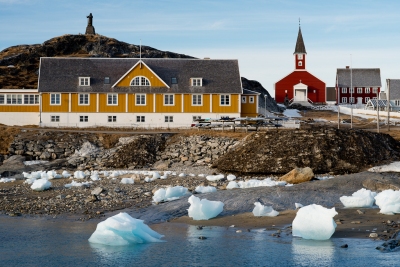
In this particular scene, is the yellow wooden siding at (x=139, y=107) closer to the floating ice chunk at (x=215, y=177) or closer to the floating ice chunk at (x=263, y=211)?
the floating ice chunk at (x=215, y=177)

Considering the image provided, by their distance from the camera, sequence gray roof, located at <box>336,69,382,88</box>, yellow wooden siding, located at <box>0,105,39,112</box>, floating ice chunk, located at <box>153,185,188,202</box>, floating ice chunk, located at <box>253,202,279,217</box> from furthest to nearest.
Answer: gray roof, located at <box>336,69,382,88</box> < yellow wooden siding, located at <box>0,105,39,112</box> < floating ice chunk, located at <box>153,185,188,202</box> < floating ice chunk, located at <box>253,202,279,217</box>

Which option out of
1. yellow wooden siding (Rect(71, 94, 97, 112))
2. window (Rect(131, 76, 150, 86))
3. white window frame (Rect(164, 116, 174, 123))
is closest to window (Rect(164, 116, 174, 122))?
white window frame (Rect(164, 116, 174, 123))

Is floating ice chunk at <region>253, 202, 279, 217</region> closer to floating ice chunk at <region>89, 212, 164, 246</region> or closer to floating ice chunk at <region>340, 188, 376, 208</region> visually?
floating ice chunk at <region>340, 188, 376, 208</region>

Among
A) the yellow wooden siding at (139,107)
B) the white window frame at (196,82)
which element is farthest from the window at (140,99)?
the white window frame at (196,82)

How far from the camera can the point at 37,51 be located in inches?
3583

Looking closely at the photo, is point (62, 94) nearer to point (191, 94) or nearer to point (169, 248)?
point (191, 94)

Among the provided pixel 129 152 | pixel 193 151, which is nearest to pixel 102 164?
pixel 129 152

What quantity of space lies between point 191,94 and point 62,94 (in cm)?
1119

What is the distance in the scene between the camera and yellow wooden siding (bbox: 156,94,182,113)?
50.1m

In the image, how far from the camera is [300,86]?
3406 inches

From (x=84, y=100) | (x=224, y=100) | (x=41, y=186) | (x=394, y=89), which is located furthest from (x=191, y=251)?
(x=394, y=89)

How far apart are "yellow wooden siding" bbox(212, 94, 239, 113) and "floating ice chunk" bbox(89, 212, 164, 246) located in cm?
3613

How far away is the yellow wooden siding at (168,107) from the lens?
5009 cm

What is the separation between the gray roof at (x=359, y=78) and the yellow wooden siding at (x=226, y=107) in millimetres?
45402
